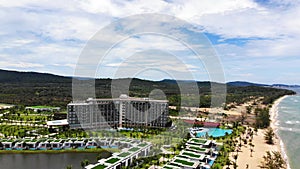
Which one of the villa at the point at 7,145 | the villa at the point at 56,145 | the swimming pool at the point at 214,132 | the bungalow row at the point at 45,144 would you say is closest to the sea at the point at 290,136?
the swimming pool at the point at 214,132

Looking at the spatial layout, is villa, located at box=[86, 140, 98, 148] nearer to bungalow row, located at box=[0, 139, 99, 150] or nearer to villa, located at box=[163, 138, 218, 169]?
bungalow row, located at box=[0, 139, 99, 150]

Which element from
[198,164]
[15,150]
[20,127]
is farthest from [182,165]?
[20,127]

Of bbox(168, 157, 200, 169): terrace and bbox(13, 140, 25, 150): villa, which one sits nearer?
bbox(168, 157, 200, 169): terrace

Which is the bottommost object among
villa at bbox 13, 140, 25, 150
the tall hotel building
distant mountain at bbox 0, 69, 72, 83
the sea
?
the sea

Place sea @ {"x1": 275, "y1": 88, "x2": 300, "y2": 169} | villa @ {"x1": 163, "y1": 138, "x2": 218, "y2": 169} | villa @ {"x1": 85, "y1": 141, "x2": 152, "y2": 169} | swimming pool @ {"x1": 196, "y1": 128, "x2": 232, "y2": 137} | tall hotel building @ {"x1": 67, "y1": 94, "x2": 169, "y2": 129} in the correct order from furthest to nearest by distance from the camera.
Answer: tall hotel building @ {"x1": 67, "y1": 94, "x2": 169, "y2": 129} < swimming pool @ {"x1": 196, "y1": 128, "x2": 232, "y2": 137} < sea @ {"x1": 275, "y1": 88, "x2": 300, "y2": 169} < villa @ {"x1": 163, "y1": 138, "x2": 218, "y2": 169} < villa @ {"x1": 85, "y1": 141, "x2": 152, "y2": 169}

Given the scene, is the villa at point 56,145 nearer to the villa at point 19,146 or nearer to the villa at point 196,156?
the villa at point 19,146

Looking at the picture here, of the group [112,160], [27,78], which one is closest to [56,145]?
[112,160]

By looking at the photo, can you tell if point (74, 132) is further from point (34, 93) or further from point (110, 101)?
point (34, 93)

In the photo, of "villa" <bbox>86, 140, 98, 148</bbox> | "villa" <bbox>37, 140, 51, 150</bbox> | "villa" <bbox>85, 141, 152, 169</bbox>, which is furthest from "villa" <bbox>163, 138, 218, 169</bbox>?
"villa" <bbox>37, 140, 51, 150</bbox>
